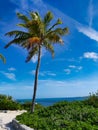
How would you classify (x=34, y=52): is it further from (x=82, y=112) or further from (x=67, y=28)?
(x=82, y=112)

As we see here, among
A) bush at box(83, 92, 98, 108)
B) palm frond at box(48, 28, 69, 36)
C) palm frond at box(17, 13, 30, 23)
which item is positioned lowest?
bush at box(83, 92, 98, 108)

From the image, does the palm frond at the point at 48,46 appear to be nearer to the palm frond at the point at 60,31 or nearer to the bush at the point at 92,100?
the palm frond at the point at 60,31

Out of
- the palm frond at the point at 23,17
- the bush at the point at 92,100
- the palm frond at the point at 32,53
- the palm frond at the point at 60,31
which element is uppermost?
the palm frond at the point at 23,17

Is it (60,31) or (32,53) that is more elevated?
(60,31)

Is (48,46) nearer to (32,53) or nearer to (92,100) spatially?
(32,53)

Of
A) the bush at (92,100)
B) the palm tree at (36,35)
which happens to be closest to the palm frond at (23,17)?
the palm tree at (36,35)

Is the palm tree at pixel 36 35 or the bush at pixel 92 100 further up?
the palm tree at pixel 36 35

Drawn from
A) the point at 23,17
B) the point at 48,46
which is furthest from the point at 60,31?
the point at 23,17

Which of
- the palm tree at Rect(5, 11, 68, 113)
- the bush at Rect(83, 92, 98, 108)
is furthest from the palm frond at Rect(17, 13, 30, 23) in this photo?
the bush at Rect(83, 92, 98, 108)

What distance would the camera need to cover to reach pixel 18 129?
16.7 m

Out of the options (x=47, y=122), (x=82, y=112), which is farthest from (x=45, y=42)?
(x=47, y=122)

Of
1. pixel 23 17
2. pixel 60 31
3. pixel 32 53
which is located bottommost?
pixel 32 53

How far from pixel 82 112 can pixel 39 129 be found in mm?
4242

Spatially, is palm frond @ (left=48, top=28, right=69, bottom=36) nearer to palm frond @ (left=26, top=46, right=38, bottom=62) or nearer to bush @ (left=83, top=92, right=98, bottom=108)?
palm frond @ (left=26, top=46, right=38, bottom=62)
